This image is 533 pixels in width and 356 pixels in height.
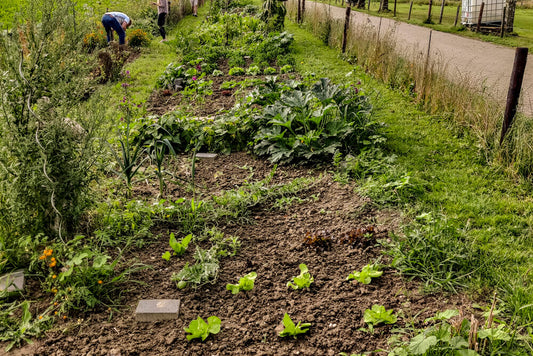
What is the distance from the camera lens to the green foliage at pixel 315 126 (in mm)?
4773

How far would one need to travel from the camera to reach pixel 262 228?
3.65 m

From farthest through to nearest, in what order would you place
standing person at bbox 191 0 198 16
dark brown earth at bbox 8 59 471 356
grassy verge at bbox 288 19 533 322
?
standing person at bbox 191 0 198 16
grassy verge at bbox 288 19 533 322
dark brown earth at bbox 8 59 471 356

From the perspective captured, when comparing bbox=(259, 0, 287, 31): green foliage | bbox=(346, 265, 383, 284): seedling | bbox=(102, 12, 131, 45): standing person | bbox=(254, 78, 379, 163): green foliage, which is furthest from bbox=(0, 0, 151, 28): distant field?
bbox=(346, 265, 383, 284): seedling

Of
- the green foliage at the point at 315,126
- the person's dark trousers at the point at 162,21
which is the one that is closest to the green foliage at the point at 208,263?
the green foliage at the point at 315,126

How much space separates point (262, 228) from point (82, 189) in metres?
1.37

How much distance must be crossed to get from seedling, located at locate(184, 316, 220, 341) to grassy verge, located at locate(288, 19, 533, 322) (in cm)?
136

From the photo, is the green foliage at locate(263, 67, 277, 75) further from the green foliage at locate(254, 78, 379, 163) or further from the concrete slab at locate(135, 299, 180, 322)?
the concrete slab at locate(135, 299, 180, 322)

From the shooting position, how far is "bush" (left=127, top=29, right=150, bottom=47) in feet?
37.8

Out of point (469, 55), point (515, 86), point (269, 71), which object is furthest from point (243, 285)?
point (469, 55)

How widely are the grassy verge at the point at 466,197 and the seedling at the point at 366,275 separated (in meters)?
0.30

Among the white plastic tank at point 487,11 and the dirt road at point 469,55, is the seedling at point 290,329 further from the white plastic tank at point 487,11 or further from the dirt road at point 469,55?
the white plastic tank at point 487,11

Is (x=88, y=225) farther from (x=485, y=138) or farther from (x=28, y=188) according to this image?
(x=485, y=138)

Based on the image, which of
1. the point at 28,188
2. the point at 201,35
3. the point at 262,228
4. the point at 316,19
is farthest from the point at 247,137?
the point at 316,19

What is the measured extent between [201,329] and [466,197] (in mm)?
2751
